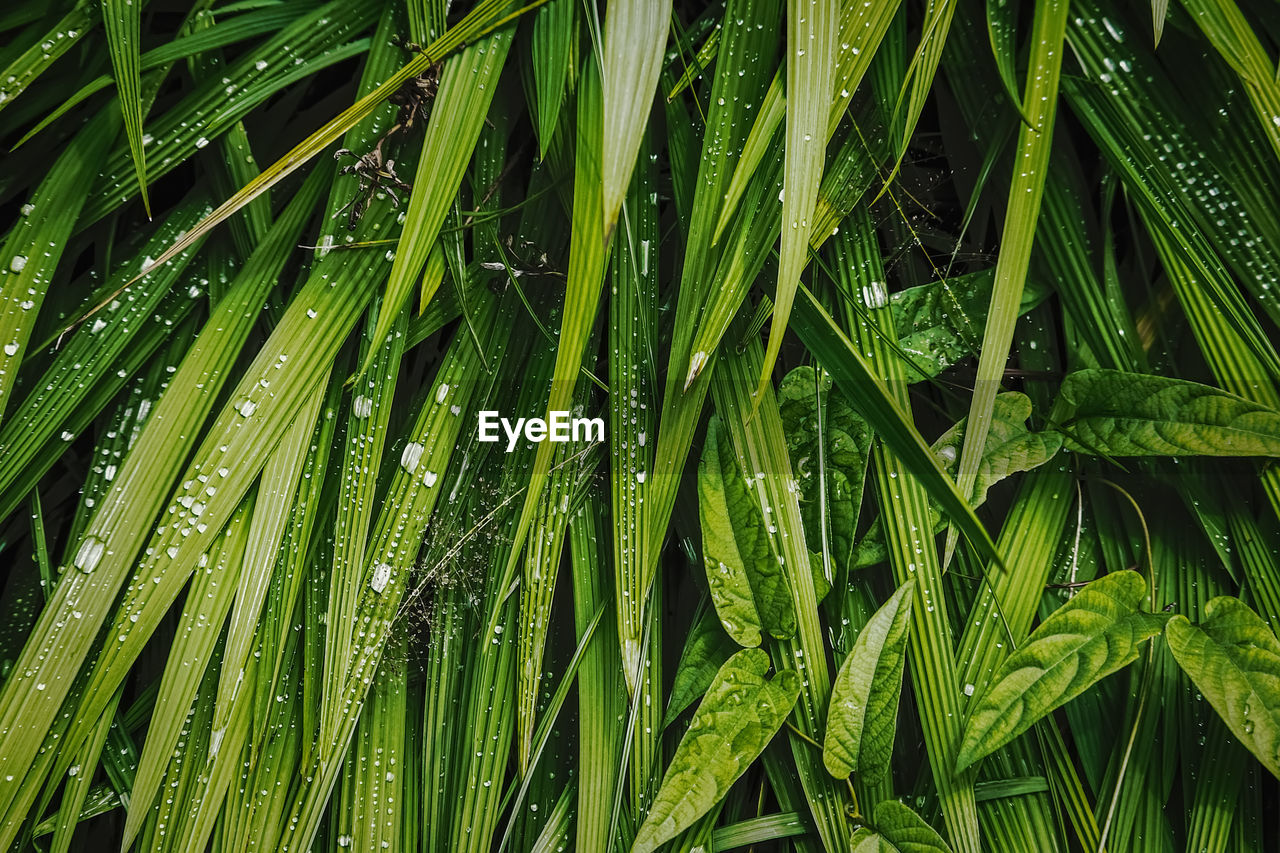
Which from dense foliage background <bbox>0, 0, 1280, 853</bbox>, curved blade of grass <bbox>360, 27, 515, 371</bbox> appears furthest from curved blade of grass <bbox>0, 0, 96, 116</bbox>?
curved blade of grass <bbox>360, 27, 515, 371</bbox>

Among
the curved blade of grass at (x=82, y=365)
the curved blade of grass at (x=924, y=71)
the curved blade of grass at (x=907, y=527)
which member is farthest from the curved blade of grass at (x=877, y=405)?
the curved blade of grass at (x=82, y=365)

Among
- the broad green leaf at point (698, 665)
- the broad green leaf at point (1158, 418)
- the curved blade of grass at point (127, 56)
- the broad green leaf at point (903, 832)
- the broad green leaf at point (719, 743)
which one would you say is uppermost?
the curved blade of grass at point (127, 56)

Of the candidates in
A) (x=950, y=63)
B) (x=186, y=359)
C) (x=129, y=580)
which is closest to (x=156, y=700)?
(x=129, y=580)

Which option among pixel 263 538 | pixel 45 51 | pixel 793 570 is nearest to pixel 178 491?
pixel 263 538

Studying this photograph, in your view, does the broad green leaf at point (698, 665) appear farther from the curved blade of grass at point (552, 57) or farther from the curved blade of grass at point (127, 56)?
the curved blade of grass at point (127, 56)

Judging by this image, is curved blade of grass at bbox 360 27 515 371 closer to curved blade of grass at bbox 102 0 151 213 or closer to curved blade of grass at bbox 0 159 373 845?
curved blade of grass at bbox 0 159 373 845

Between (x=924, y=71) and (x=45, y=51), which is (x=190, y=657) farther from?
(x=924, y=71)
